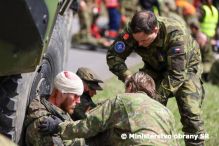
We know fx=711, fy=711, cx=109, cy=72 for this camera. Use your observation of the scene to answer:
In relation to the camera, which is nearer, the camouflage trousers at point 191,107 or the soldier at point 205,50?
the camouflage trousers at point 191,107

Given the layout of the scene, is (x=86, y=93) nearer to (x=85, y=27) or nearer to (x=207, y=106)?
(x=207, y=106)

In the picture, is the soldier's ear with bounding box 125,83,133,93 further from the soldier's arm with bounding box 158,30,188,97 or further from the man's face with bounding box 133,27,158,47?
the soldier's arm with bounding box 158,30,188,97

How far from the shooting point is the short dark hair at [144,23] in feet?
18.7

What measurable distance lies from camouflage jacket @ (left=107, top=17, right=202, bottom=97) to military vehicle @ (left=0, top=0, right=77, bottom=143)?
1193mm

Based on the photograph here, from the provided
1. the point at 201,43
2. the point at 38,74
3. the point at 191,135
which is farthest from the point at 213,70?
the point at 38,74

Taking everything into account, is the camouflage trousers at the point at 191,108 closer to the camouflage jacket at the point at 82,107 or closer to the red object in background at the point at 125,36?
the red object in background at the point at 125,36

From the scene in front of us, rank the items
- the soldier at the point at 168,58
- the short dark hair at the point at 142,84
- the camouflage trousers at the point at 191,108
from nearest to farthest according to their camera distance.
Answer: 1. the short dark hair at the point at 142,84
2. the soldier at the point at 168,58
3. the camouflage trousers at the point at 191,108

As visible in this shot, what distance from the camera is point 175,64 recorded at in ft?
19.7

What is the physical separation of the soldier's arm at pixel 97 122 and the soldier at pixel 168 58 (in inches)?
47.1

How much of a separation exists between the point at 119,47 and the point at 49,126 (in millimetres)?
1682

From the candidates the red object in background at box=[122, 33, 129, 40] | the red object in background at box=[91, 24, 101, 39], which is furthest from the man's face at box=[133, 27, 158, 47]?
the red object in background at box=[91, 24, 101, 39]

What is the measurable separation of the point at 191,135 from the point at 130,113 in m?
1.91

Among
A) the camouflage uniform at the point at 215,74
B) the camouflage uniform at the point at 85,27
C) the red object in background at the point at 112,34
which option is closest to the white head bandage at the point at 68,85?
the camouflage uniform at the point at 215,74

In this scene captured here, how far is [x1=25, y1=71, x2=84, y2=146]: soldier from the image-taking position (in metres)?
5.23
